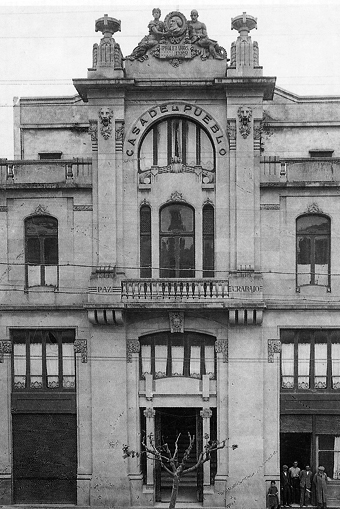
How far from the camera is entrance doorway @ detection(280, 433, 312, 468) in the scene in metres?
25.4

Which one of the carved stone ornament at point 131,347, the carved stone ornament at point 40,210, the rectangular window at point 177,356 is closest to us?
the carved stone ornament at point 131,347

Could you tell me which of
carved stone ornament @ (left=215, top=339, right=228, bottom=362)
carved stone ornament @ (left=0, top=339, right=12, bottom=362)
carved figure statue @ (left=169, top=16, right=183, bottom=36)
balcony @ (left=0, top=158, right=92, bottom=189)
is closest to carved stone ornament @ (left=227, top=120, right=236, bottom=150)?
carved figure statue @ (left=169, top=16, right=183, bottom=36)

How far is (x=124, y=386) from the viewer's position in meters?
25.2

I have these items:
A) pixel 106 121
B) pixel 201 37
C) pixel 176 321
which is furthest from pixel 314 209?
pixel 106 121

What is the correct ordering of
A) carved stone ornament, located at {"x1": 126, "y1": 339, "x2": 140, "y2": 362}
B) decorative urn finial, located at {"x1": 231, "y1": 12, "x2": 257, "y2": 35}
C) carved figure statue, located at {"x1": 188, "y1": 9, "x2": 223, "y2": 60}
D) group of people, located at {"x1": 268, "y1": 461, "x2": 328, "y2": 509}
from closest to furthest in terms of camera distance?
group of people, located at {"x1": 268, "y1": 461, "x2": 328, "y2": 509} < decorative urn finial, located at {"x1": 231, "y1": 12, "x2": 257, "y2": 35} < carved figure statue, located at {"x1": 188, "y1": 9, "x2": 223, "y2": 60} < carved stone ornament, located at {"x1": 126, "y1": 339, "x2": 140, "y2": 362}

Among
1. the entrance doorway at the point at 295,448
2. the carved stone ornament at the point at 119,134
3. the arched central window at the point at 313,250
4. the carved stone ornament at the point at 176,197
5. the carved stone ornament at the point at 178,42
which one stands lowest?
the entrance doorway at the point at 295,448

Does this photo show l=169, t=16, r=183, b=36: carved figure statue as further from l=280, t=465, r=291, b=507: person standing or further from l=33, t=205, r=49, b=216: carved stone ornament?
l=280, t=465, r=291, b=507: person standing

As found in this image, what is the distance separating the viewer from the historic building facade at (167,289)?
2494 centimetres

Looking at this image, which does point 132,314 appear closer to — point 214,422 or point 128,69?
point 214,422

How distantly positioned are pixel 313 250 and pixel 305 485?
887 cm

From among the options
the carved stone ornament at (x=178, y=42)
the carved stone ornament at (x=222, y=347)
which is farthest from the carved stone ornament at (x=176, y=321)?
the carved stone ornament at (x=178, y=42)

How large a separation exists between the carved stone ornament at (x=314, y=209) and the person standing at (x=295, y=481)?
9.59 meters

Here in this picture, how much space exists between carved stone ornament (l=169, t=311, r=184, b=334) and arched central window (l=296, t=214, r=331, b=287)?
15.4ft

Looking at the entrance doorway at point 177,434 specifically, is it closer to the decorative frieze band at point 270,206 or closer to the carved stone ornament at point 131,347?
the carved stone ornament at point 131,347
